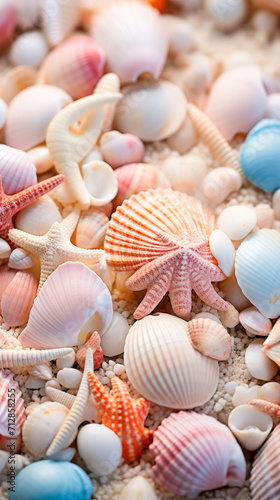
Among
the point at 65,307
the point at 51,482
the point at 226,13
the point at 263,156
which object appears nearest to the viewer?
the point at 51,482

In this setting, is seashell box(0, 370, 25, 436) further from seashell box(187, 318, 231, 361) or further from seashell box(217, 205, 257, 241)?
seashell box(217, 205, 257, 241)

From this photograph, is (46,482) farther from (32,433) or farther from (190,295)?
(190,295)

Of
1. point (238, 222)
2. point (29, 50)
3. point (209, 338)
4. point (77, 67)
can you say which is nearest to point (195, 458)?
point (209, 338)

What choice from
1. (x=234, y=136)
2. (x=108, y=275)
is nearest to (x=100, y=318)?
(x=108, y=275)

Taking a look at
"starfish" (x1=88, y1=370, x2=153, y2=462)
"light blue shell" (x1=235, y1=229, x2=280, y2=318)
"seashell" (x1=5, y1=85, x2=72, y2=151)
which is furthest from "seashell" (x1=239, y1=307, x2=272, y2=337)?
"seashell" (x1=5, y1=85, x2=72, y2=151)

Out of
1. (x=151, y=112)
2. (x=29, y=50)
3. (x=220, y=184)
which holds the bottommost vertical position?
(x=220, y=184)

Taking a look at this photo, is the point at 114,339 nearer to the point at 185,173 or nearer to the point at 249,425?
the point at 249,425

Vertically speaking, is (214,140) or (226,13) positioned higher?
(226,13)
